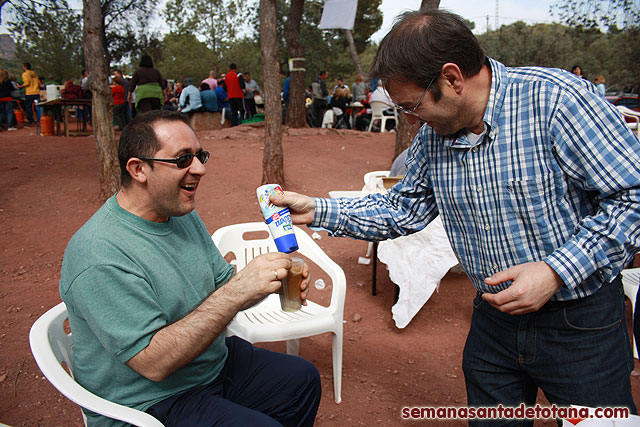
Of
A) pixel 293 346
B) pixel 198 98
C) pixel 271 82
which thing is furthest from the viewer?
pixel 198 98

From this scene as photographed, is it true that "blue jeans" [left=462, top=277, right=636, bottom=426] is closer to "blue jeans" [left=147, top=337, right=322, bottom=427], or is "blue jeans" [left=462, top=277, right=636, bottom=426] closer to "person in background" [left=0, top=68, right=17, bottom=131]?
"blue jeans" [left=147, top=337, right=322, bottom=427]

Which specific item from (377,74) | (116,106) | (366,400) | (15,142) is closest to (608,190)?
(377,74)

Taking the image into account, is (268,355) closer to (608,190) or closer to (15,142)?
(608,190)

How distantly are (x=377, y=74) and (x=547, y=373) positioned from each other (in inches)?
50.5

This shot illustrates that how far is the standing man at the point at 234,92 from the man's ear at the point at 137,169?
1210 cm

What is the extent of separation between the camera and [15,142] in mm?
10438

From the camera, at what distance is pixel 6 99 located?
1316 cm

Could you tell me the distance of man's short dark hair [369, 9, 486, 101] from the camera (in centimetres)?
151

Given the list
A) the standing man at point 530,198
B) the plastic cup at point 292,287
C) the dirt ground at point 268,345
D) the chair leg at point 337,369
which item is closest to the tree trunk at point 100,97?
the dirt ground at point 268,345

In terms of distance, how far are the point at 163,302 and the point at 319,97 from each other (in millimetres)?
13634

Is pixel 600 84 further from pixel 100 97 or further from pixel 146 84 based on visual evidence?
pixel 100 97

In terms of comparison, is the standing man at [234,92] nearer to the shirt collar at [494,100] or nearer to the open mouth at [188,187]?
the open mouth at [188,187]

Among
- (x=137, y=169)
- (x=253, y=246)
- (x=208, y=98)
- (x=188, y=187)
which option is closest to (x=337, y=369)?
(x=253, y=246)

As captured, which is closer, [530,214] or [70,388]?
[530,214]
